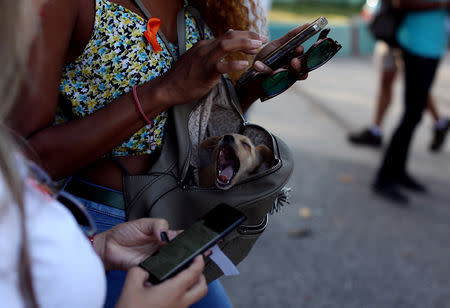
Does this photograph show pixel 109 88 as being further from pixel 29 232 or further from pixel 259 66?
pixel 29 232

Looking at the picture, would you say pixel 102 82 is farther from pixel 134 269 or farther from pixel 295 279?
pixel 295 279

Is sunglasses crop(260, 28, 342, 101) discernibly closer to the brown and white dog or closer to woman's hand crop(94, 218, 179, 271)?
the brown and white dog

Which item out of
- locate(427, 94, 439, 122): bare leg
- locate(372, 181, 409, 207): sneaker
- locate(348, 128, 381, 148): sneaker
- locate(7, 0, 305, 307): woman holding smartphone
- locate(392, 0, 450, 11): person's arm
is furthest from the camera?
locate(348, 128, 381, 148): sneaker

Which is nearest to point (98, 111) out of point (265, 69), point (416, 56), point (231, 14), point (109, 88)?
point (109, 88)

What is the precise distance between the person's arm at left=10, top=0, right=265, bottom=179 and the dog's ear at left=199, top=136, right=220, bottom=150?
0.16 meters

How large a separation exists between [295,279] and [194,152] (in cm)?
194

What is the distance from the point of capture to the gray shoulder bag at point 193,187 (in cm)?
123

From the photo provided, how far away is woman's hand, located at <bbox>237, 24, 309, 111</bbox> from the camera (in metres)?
1.35

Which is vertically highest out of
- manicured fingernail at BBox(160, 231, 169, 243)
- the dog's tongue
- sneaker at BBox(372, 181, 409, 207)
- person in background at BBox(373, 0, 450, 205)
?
manicured fingernail at BBox(160, 231, 169, 243)

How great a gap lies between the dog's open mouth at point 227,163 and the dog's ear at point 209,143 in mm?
33

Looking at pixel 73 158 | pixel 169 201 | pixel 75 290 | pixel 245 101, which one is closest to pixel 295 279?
pixel 245 101

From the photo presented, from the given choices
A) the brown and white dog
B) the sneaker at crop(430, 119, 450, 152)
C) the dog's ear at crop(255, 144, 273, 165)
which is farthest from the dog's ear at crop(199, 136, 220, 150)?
the sneaker at crop(430, 119, 450, 152)

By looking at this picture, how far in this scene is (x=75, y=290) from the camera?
27.1 inches

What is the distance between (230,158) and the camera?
1.38m
